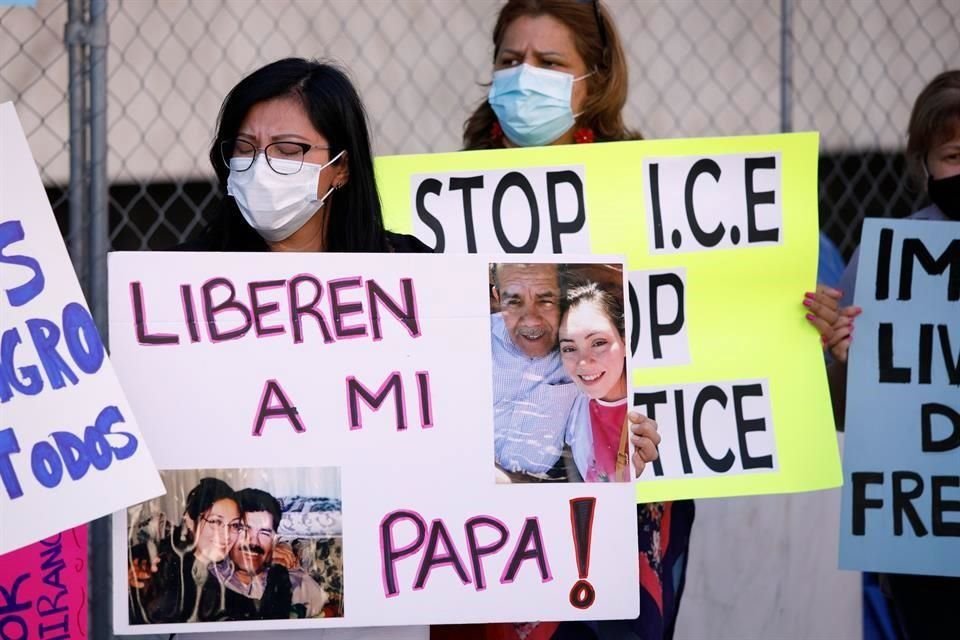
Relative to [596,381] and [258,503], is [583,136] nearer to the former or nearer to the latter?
[596,381]

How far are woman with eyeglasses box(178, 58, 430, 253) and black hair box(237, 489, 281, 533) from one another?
51cm

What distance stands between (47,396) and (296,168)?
626 millimetres

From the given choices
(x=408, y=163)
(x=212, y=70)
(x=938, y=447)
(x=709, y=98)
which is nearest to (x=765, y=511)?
(x=938, y=447)

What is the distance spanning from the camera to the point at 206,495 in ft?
7.73

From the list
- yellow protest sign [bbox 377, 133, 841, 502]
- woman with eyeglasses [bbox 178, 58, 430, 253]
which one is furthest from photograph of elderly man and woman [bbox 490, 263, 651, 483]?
yellow protest sign [bbox 377, 133, 841, 502]

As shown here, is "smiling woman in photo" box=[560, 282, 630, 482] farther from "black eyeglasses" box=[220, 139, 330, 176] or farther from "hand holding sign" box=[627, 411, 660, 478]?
"black eyeglasses" box=[220, 139, 330, 176]

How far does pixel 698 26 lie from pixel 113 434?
341 centimetres

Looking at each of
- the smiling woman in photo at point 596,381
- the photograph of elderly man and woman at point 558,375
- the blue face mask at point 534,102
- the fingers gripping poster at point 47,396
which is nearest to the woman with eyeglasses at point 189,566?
the fingers gripping poster at point 47,396

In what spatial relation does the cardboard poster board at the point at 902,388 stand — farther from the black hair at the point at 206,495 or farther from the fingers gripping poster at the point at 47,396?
the fingers gripping poster at the point at 47,396

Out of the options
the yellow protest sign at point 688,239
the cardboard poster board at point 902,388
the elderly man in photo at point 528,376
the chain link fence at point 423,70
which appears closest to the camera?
the elderly man in photo at point 528,376

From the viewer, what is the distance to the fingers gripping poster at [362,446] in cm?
236

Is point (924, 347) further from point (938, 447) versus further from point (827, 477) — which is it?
point (827, 477)

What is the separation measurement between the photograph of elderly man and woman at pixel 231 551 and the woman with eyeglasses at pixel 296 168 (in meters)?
0.50

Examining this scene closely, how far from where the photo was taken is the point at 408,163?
3.16m
